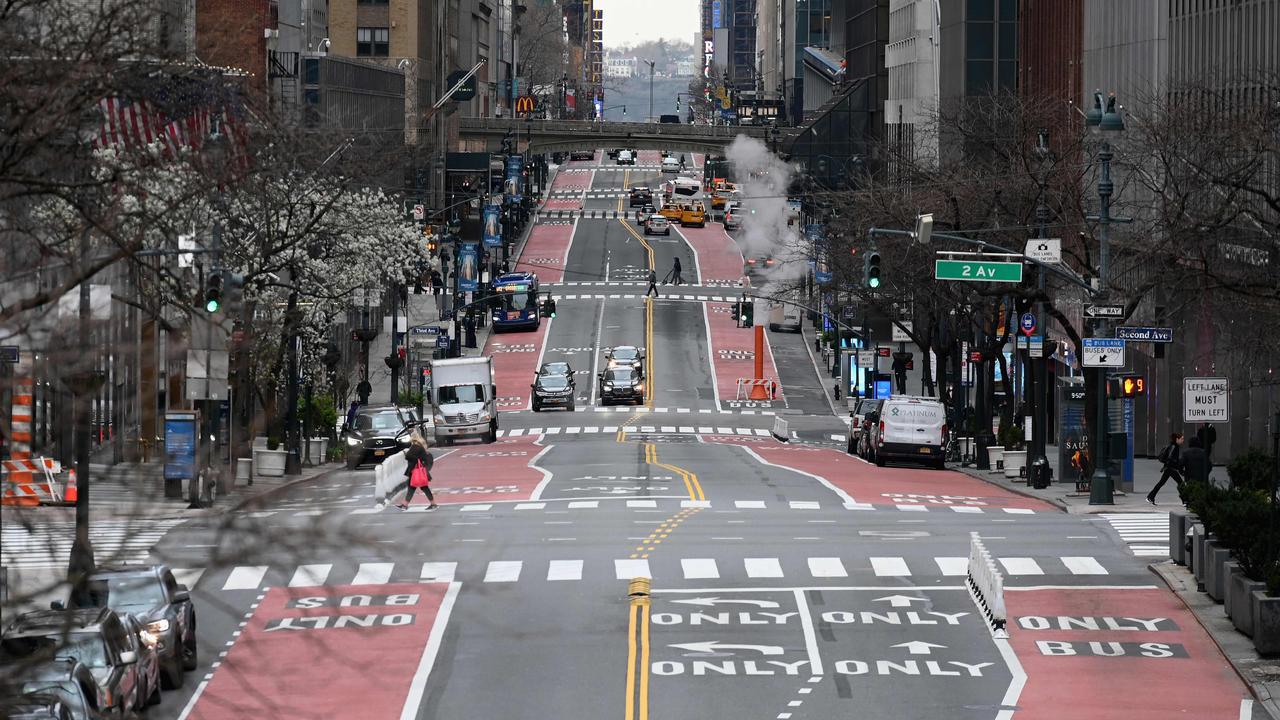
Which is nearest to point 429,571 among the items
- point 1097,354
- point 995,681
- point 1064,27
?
point 995,681

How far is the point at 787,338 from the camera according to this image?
11519 cm

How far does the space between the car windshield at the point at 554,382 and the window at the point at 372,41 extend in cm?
7189

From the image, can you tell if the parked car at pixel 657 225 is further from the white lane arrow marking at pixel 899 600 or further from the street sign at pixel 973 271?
the white lane arrow marking at pixel 899 600

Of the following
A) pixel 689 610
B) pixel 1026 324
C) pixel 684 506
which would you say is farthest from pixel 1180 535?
pixel 1026 324

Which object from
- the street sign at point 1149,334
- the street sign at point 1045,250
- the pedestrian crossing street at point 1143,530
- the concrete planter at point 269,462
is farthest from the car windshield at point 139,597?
the concrete planter at point 269,462

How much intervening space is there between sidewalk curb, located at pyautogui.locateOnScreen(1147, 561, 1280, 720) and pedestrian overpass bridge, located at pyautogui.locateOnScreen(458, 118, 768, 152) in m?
138

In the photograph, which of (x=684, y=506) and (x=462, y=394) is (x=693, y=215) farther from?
(x=684, y=506)

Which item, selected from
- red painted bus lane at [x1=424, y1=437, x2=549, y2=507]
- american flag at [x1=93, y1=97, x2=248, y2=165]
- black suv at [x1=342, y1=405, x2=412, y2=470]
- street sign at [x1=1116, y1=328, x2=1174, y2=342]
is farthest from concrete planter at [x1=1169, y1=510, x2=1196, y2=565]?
black suv at [x1=342, y1=405, x2=412, y2=470]

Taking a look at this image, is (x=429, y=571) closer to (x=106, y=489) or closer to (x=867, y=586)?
(x=867, y=586)

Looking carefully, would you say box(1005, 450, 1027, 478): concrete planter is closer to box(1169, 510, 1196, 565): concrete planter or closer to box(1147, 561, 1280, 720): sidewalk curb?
box(1169, 510, 1196, 565): concrete planter

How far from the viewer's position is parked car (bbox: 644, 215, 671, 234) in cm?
15288

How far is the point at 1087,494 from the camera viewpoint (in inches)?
1743

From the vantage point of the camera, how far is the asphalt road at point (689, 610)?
21188mm

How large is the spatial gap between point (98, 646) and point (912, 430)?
37.3m
